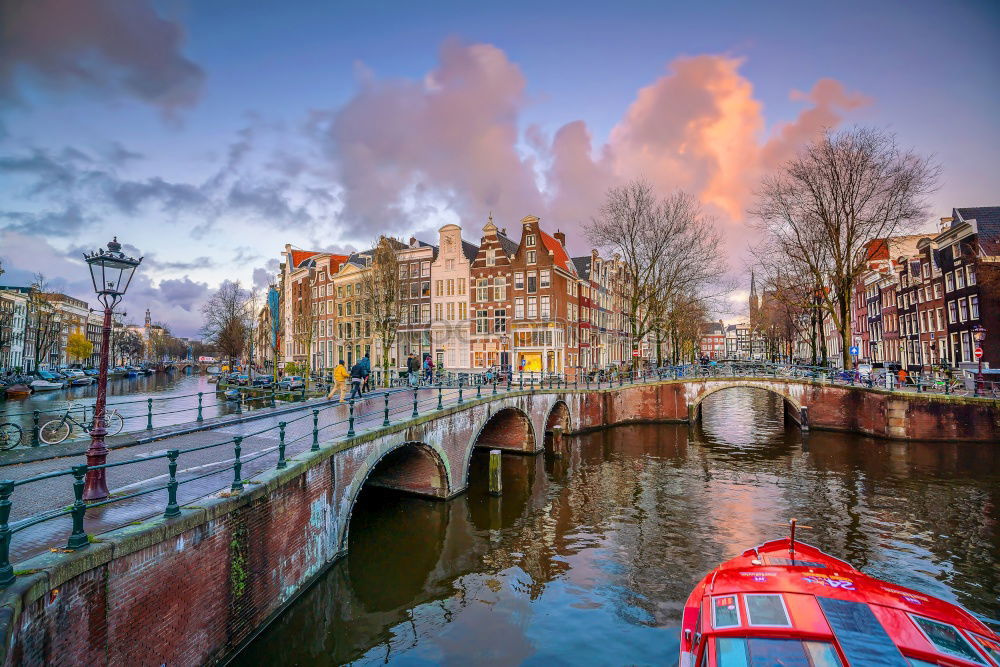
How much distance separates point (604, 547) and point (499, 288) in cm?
3394

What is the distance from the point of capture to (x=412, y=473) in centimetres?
1820

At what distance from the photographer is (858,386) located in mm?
30000

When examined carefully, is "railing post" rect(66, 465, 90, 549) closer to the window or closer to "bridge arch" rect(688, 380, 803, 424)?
"bridge arch" rect(688, 380, 803, 424)

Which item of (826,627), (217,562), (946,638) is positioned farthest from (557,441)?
(946,638)

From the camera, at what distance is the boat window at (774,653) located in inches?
216

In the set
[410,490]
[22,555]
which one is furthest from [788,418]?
[22,555]

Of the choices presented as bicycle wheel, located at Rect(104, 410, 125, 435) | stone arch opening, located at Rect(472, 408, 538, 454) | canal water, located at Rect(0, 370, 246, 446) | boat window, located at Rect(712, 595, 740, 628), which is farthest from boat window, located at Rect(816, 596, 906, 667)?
stone arch opening, located at Rect(472, 408, 538, 454)

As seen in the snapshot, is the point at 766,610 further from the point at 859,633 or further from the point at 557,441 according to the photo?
the point at 557,441

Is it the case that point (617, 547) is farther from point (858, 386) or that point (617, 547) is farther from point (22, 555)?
point (858, 386)

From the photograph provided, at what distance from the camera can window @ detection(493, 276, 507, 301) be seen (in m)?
46.0

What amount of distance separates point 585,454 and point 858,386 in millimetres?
17787

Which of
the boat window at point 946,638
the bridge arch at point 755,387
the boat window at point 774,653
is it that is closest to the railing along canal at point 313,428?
the bridge arch at point 755,387

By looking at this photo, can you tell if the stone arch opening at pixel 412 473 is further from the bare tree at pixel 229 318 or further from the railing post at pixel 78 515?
the bare tree at pixel 229 318

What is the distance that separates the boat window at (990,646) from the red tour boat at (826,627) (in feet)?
0.04
